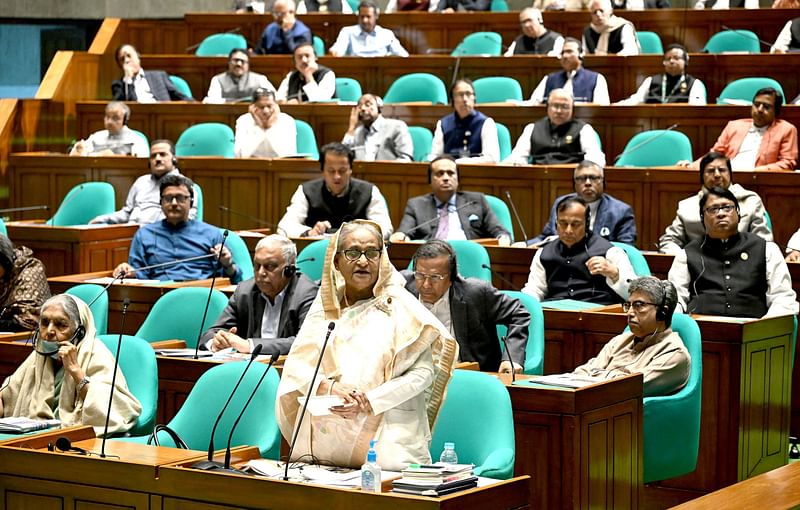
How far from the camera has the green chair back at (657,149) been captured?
289 inches

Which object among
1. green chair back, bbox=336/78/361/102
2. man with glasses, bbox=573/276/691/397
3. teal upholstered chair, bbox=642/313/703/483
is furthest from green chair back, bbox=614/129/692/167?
man with glasses, bbox=573/276/691/397

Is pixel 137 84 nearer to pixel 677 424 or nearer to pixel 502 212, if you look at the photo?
pixel 502 212

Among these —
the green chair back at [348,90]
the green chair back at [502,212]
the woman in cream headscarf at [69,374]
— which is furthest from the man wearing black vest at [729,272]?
the green chair back at [348,90]

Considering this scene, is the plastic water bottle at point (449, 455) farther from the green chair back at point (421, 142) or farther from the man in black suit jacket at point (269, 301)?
the green chair back at point (421, 142)

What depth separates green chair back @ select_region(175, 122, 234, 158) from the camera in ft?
27.3

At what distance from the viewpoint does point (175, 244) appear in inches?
251

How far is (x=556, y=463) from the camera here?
13.1ft

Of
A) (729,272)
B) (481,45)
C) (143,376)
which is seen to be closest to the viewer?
(143,376)

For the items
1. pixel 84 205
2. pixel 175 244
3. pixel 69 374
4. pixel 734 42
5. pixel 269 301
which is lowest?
pixel 69 374

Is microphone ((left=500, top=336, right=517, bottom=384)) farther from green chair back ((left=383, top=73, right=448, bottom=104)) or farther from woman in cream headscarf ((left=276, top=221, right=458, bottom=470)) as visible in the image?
green chair back ((left=383, top=73, right=448, bottom=104))

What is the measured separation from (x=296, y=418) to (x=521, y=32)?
6674 millimetres

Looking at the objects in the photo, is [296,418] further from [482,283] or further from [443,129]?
[443,129]

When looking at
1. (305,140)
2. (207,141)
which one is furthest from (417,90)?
(207,141)

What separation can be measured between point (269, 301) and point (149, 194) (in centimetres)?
258
